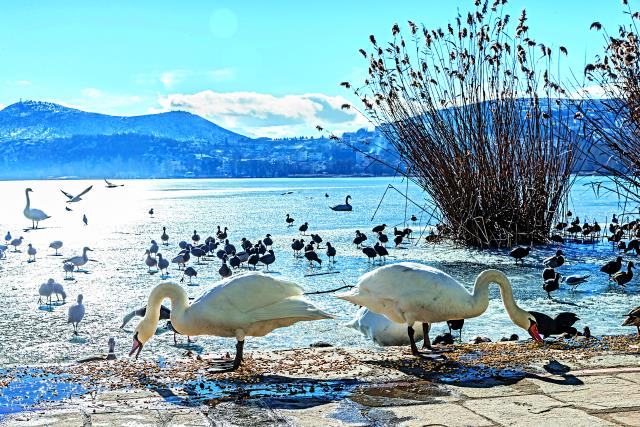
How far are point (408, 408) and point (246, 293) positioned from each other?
1.88 meters

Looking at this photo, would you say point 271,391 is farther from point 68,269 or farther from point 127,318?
point 68,269

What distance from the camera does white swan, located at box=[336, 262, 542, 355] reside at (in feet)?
19.6

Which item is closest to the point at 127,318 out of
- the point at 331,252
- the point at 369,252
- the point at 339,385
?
the point at 339,385

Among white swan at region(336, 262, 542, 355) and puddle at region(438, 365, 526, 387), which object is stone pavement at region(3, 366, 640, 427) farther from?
white swan at region(336, 262, 542, 355)

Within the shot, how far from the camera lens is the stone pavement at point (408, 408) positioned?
397 cm

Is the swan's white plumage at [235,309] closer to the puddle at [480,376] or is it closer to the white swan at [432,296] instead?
the white swan at [432,296]

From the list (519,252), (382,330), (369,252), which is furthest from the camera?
(369,252)

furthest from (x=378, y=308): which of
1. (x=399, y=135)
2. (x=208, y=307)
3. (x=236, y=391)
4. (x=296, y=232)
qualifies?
(x=296, y=232)

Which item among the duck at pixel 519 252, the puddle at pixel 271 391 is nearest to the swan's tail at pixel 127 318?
the puddle at pixel 271 391

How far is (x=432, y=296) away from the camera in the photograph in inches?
234

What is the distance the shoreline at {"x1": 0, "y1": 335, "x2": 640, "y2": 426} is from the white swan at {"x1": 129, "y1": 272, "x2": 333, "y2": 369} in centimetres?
27

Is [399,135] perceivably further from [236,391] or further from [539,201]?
[236,391]

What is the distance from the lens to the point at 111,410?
13.8 feet

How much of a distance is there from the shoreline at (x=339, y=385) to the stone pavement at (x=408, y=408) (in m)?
0.01
